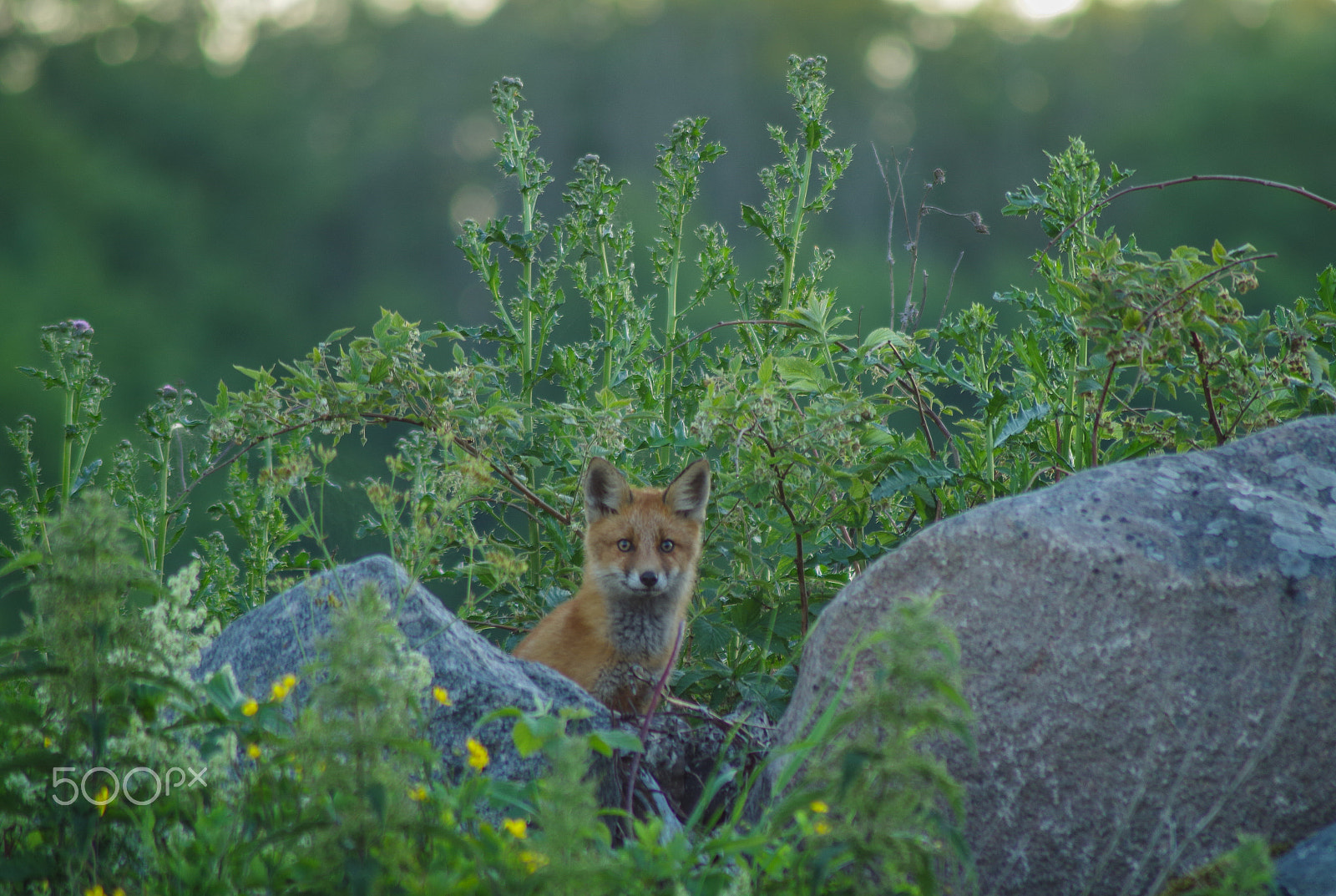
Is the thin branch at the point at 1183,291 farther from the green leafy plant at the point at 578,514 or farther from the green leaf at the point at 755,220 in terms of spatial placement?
the green leaf at the point at 755,220


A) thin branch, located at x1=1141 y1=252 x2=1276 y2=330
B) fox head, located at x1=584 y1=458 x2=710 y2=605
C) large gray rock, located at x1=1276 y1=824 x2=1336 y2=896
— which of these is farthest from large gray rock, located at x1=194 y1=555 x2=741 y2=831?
thin branch, located at x1=1141 y1=252 x2=1276 y2=330

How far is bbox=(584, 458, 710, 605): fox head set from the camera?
14.2 feet

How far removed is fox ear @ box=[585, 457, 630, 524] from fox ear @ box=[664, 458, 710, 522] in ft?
0.65

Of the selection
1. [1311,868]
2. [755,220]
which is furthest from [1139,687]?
[755,220]

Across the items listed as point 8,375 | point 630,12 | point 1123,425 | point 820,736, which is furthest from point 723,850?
point 630,12

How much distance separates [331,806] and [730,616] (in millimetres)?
2204

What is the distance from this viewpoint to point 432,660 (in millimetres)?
2959

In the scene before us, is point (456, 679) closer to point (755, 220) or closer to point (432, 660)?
point (432, 660)

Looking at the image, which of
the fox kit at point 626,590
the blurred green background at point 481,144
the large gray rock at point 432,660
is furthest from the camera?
the blurred green background at point 481,144

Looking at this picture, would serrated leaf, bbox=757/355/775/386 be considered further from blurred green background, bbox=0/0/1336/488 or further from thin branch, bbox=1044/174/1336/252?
blurred green background, bbox=0/0/1336/488

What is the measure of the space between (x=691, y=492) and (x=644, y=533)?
0.93 feet

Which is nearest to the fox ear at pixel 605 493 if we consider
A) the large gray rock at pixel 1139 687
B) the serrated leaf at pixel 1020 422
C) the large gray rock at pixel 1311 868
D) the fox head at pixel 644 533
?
the fox head at pixel 644 533

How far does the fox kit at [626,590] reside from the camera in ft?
13.1

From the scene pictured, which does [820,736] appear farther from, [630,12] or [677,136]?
[630,12]
